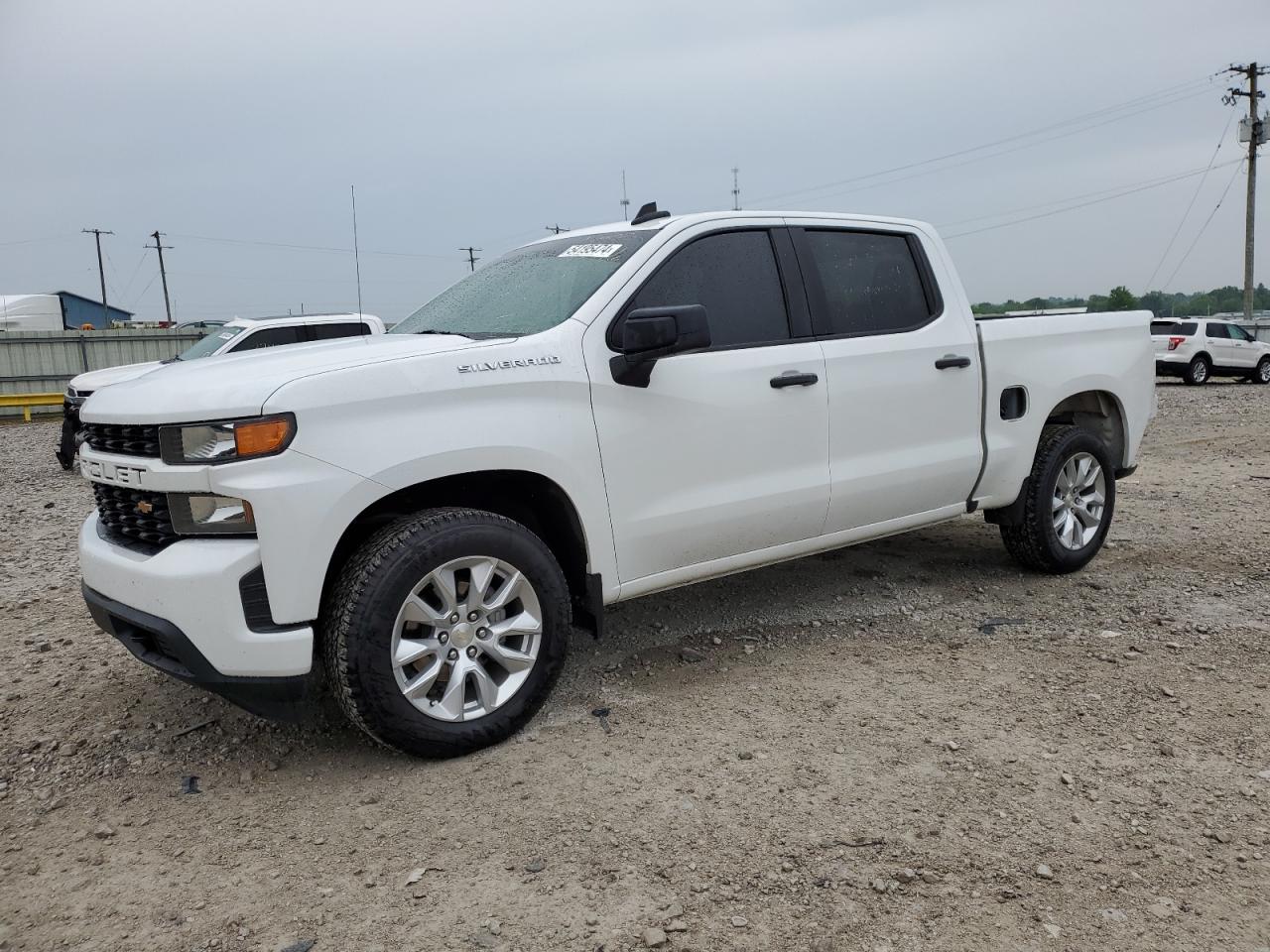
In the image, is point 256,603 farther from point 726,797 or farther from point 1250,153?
point 1250,153

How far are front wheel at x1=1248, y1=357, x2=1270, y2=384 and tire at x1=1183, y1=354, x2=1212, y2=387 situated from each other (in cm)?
122

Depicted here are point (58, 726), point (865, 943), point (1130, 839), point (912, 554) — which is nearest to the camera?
point (865, 943)

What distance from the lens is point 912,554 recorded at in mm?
6059

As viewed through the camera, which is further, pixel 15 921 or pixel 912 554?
pixel 912 554

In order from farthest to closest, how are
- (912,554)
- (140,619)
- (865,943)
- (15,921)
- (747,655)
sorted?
1. (912,554)
2. (747,655)
3. (140,619)
4. (15,921)
5. (865,943)

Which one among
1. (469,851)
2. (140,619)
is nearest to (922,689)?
(469,851)

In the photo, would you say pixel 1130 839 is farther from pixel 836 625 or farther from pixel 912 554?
pixel 912 554

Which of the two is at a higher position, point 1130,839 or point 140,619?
point 140,619

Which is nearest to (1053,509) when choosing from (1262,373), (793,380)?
(793,380)

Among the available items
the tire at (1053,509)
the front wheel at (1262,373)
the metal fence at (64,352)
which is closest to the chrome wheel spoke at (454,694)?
the tire at (1053,509)

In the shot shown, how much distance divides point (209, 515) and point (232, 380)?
436 mm

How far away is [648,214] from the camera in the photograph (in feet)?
Result: 14.1

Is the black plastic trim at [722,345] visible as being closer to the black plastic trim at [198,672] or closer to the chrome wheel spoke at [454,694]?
the chrome wheel spoke at [454,694]

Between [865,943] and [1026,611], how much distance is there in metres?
2.90
